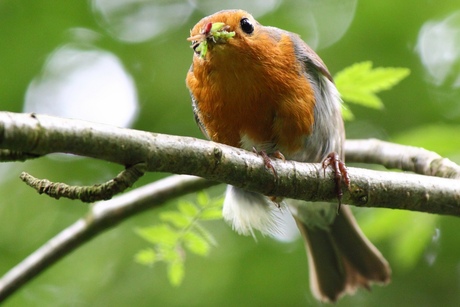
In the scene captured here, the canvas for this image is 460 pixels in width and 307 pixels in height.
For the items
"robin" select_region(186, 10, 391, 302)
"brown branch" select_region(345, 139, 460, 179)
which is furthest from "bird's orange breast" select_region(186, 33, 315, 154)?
"brown branch" select_region(345, 139, 460, 179)

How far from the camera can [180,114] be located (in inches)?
273

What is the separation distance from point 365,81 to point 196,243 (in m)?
1.70

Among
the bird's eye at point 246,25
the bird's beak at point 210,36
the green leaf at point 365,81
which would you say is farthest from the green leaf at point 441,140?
the bird's beak at point 210,36

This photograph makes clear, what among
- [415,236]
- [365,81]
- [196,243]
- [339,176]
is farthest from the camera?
[415,236]

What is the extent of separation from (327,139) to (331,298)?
1761 millimetres

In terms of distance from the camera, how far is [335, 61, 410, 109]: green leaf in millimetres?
4750

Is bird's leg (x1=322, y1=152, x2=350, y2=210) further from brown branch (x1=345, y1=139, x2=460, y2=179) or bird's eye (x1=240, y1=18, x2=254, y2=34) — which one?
bird's eye (x1=240, y1=18, x2=254, y2=34)

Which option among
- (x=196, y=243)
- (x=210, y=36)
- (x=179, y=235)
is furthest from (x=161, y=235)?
(x=210, y=36)

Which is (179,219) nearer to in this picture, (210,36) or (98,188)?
(210,36)

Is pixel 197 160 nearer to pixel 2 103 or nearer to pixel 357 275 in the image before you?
pixel 357 275

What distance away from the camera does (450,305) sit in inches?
279

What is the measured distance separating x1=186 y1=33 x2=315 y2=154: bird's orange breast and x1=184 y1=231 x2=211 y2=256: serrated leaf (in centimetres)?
73

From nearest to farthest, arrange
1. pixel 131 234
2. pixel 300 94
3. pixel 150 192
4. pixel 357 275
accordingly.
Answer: pixel 300 94 < pixel 150 192 < pixel 357 275 < pixel 131 234

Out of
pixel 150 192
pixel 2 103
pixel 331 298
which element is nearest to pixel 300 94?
pixel 150 192
